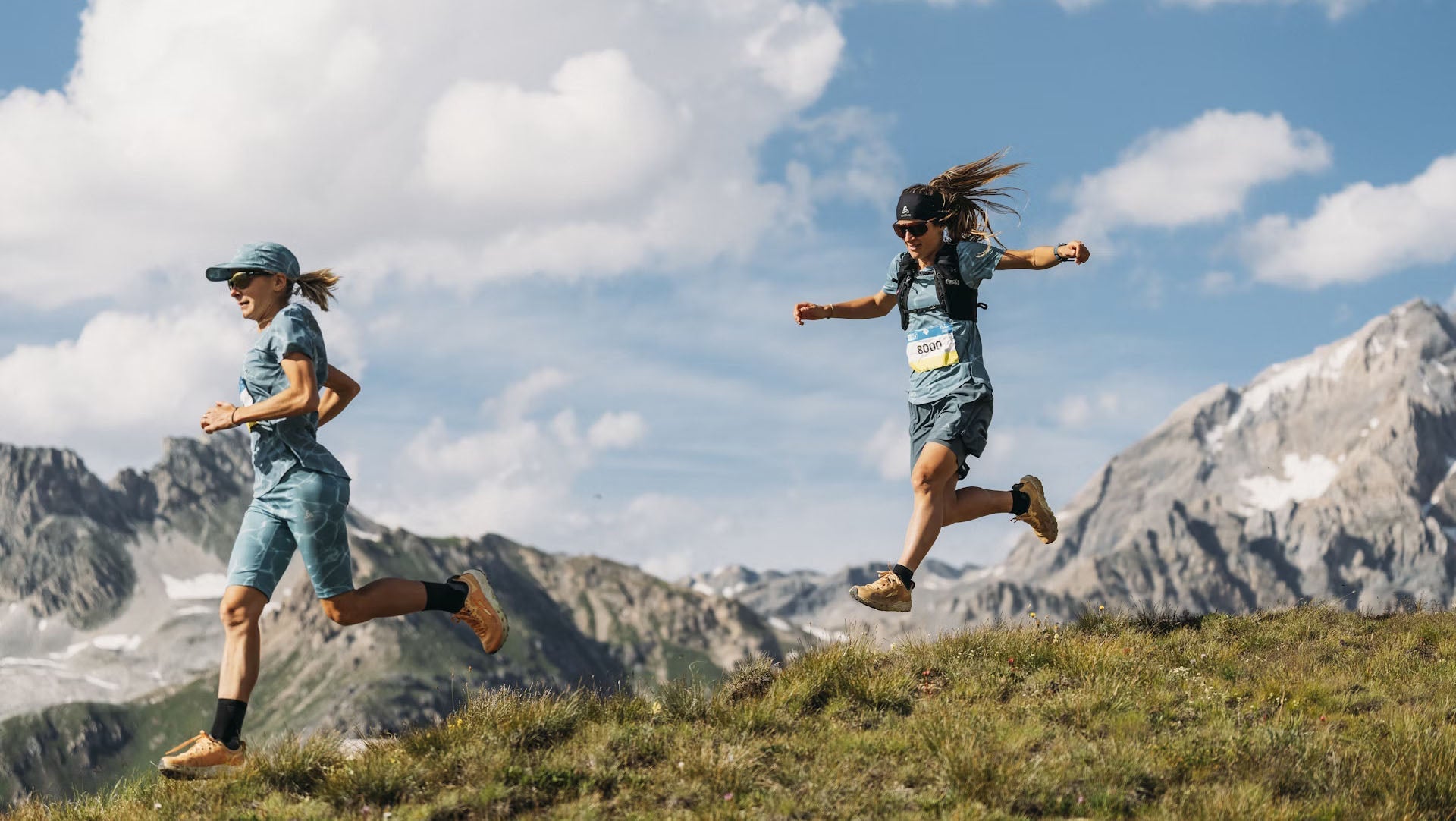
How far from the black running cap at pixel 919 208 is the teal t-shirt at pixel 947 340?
353mm

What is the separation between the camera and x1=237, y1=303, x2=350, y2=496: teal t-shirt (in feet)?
26.4

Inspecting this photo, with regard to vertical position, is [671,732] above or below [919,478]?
below

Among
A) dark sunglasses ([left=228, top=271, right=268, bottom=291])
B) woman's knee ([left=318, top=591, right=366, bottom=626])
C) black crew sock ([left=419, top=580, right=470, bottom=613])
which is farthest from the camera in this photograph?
black crew sock ([left=419, top=580, right=470, bottom=613])

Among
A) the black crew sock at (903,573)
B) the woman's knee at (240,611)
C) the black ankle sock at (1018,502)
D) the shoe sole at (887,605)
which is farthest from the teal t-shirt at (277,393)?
the black ankle sock at (1018,502)

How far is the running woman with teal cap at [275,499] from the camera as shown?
7.76m

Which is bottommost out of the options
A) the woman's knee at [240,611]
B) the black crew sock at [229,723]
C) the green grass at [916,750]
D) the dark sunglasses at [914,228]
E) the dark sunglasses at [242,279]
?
the green grass at [916,750]

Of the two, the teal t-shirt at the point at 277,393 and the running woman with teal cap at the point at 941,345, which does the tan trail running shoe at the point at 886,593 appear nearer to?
the running woman with teal cap at the point at 941,345

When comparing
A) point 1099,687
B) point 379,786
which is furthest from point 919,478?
point 379,786

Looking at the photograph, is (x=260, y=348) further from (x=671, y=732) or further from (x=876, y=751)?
(x=876, y=751)

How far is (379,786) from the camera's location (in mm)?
7070

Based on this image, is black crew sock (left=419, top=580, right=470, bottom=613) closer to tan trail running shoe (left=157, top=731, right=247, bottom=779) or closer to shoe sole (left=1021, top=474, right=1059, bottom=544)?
tan trail running shoe (left=157, top=731, right=247, bottom=779)

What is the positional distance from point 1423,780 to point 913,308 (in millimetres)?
5126

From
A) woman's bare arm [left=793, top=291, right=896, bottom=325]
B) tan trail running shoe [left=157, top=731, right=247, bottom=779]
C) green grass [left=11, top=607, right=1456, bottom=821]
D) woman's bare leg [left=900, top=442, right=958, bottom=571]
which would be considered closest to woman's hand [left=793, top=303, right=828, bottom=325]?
woman's bare arm [left=793, top=291, right=896, bottom=325]

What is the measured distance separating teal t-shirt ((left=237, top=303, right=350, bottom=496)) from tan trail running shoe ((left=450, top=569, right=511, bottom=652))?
1.53m
